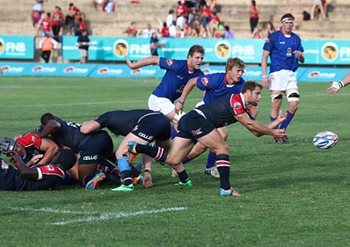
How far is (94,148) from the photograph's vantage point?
556 inches

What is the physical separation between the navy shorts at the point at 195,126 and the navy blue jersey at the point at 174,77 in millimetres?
2862

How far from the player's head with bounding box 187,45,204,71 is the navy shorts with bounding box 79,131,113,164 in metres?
2.29

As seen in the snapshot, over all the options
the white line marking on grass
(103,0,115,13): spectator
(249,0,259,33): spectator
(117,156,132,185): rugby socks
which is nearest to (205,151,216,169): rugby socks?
(117,156,132,185): rugby socks

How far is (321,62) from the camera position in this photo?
1740 inches

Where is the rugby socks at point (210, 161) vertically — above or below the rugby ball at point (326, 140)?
below

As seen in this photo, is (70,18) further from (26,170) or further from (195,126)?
(195,126)

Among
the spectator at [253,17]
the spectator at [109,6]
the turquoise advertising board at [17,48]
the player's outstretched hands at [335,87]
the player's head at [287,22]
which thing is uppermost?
the player's head at [287,22]

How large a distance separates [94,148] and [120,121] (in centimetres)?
48

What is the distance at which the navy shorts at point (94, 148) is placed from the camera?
14.1m

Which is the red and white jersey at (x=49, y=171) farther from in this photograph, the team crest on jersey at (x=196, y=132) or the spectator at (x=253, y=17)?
the spectator at (x=253, y=17)

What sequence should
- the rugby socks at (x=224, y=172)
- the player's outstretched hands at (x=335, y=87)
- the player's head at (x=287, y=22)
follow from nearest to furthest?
the rugby socks at (x=224, y=172), the player's outstretched hands at (x=335, y=87), the player's head at (x=287, y=22)

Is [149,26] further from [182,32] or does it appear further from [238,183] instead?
[238,183]

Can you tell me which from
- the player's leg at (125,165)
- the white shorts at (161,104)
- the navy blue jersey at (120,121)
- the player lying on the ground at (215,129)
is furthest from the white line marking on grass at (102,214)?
the white shorts at (161,104)

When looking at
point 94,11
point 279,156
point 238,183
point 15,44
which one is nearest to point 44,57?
point 15,44
